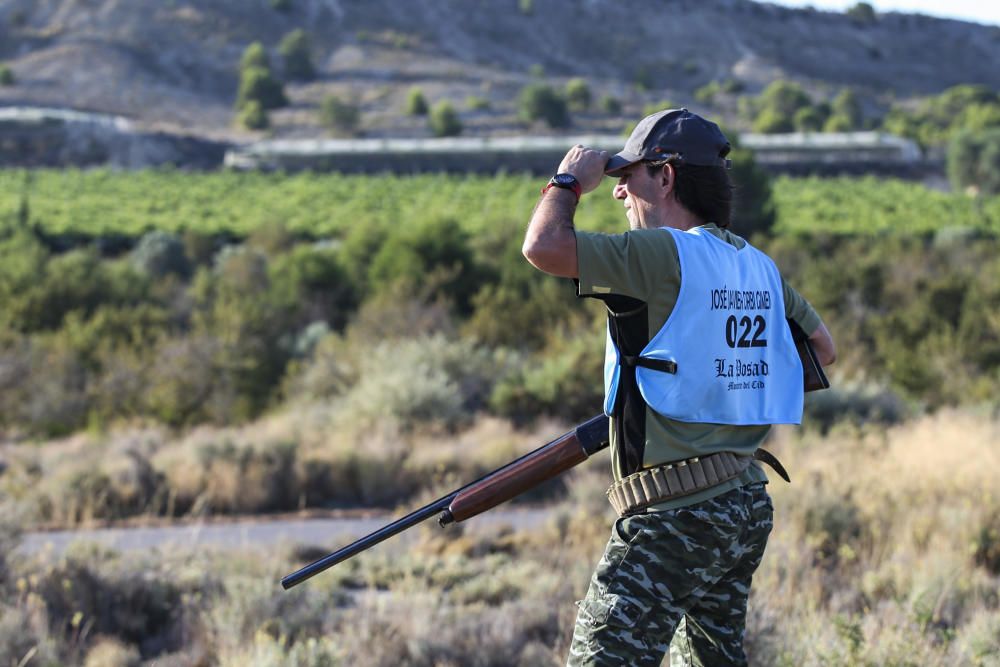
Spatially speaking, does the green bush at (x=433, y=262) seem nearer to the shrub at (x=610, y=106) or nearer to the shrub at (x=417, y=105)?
the shrub at (x=417, y=105)

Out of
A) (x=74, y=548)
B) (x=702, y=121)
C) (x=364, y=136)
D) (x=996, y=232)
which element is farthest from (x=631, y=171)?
(x=364, y=136)

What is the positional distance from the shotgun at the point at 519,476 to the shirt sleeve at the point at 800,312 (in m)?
0.63

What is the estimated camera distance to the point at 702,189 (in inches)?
124

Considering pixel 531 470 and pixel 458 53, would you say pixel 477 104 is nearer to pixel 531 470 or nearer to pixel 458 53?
pixel 458 53

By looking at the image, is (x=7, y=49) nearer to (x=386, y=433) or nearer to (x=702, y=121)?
(x=386, y=433)

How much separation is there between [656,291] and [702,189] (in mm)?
367

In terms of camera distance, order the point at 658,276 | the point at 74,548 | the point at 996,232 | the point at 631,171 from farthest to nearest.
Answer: the point at 996,232, the point at 74,548, the point at 631,171, the point at 658,276

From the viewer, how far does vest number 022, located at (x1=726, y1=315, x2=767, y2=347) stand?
3.06 m

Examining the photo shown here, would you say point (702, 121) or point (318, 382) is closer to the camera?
point (702, 121)

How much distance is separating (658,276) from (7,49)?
10188 cm

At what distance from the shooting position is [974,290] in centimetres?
2072

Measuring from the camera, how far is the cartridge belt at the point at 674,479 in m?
2.97

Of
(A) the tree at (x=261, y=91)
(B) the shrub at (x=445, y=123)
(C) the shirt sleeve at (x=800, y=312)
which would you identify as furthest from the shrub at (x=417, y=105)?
(C) the shirt sleeve at (x=800, y=312)

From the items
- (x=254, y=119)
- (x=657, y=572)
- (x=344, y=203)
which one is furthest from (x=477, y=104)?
(x=657, y=572)
